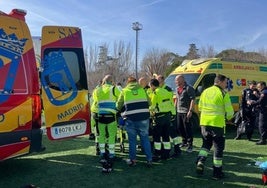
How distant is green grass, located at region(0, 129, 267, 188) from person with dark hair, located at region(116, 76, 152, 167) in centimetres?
43

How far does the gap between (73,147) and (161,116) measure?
296 cm

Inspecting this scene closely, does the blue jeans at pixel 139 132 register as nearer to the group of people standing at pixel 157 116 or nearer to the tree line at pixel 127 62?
the group of people standing at pixel 157 116

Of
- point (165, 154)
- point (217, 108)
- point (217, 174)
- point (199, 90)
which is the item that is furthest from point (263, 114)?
point (217, 174)

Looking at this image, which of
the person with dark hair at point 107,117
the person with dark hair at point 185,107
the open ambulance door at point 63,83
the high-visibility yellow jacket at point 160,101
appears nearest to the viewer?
the open ambulance door at point 63,83

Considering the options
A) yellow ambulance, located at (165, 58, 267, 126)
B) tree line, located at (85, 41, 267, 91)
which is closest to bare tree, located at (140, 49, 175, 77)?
tree line, located at (85, 41, 267, 91)

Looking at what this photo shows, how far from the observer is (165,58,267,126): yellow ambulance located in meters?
12.9

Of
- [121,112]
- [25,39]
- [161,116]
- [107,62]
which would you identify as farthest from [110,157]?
[107,62]

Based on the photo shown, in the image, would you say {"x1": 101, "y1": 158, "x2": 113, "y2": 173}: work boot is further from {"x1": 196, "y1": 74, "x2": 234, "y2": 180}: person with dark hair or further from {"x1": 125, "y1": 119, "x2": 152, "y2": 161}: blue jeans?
{"x1": 196, "y1": 74, "x2": 234, "y2": 180}: person with dark hair

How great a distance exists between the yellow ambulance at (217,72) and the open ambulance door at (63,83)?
6.20 meters

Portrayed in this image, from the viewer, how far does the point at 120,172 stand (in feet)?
23.9

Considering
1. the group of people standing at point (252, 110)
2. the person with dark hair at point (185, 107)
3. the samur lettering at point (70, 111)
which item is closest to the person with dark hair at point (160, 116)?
the person with dark hair at point (185, 107)

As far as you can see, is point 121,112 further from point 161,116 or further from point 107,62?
point 107,62

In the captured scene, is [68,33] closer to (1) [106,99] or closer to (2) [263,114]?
(1) [106,99]

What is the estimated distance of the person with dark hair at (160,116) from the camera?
828 centimetres
